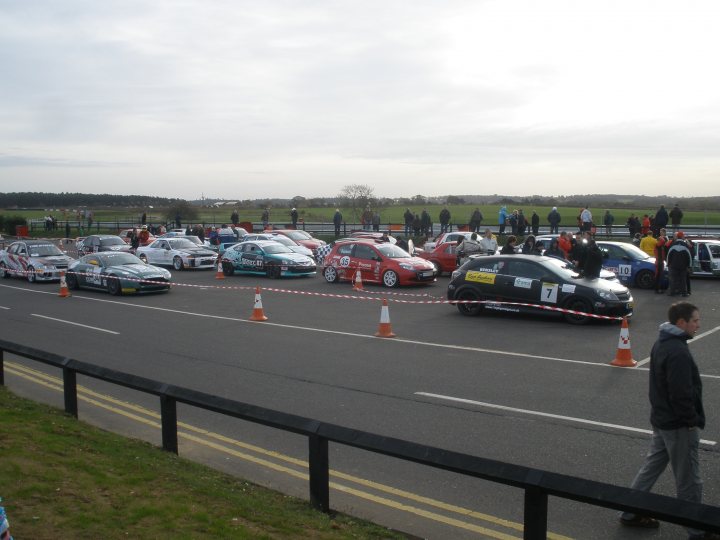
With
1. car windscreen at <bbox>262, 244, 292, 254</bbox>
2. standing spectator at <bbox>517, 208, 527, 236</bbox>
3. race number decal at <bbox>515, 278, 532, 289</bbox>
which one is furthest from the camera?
standing spectator at <bbox>517, 208, 527, 236</bbox>

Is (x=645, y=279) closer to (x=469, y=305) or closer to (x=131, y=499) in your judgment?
(x=469, y=305)

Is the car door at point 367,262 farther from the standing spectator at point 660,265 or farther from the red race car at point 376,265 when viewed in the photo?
the standing spectator at point 660,265

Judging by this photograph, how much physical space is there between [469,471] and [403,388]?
606cm

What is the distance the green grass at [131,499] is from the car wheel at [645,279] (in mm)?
19183

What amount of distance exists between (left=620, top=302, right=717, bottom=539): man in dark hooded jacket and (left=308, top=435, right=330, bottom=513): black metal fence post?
2446mm

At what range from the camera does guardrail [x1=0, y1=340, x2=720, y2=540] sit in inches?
159

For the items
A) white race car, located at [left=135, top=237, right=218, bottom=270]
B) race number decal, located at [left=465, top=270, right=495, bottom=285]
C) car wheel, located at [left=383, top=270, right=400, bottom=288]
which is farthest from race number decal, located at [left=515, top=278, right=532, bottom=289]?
white race car, located at [left=135, top=237, right=218, bottom=270]

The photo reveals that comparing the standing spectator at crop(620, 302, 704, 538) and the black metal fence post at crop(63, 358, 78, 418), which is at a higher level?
the standing spectator at crop(620, 302, 704, 538)

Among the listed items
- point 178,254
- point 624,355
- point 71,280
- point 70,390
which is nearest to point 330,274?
point 71,280

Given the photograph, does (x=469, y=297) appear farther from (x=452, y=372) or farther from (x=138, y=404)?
(x=138, y=404)

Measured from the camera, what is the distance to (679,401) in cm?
560

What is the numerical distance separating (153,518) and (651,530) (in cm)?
388

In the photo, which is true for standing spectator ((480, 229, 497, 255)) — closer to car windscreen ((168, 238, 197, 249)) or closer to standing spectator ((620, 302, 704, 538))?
car windscreen ((168, 238, 197, 249))

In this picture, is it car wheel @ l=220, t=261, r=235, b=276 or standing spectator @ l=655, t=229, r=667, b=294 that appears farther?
car wheel @ l=220, t=261, r=235, b=276
